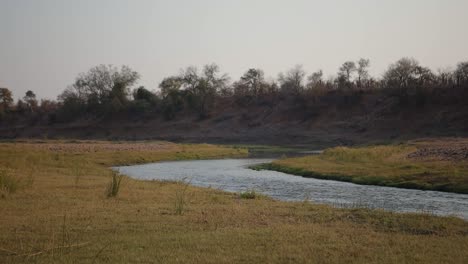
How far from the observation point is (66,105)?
146 meters

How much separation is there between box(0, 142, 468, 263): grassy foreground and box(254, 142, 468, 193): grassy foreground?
15.2 m

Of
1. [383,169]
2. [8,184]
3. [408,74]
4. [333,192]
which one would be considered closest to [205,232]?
[8,184]

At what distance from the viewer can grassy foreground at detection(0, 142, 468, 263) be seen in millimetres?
12203

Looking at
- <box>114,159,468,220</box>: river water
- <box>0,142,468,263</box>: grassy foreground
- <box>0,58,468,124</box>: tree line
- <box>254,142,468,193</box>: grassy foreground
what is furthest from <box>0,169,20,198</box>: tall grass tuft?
<box>0,58,468,124</box>: tree line

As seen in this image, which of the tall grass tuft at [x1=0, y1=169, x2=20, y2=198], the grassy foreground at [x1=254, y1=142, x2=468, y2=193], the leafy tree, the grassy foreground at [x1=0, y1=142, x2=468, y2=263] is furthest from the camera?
the leafy tree

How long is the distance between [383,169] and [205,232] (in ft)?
94.5

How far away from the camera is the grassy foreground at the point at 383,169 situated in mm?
33062

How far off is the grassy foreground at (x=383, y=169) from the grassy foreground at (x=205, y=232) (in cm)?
1521

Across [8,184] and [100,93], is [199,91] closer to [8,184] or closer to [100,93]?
[100,93]

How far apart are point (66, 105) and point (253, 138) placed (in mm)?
64655

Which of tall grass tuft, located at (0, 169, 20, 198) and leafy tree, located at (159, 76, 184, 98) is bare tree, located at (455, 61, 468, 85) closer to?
leafy tree, located at (159, 76, 184, 98)

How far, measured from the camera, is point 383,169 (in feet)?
133

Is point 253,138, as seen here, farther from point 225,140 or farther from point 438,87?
point 438,87

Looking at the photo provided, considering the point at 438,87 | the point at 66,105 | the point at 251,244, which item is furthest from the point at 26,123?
the point at 251,244
